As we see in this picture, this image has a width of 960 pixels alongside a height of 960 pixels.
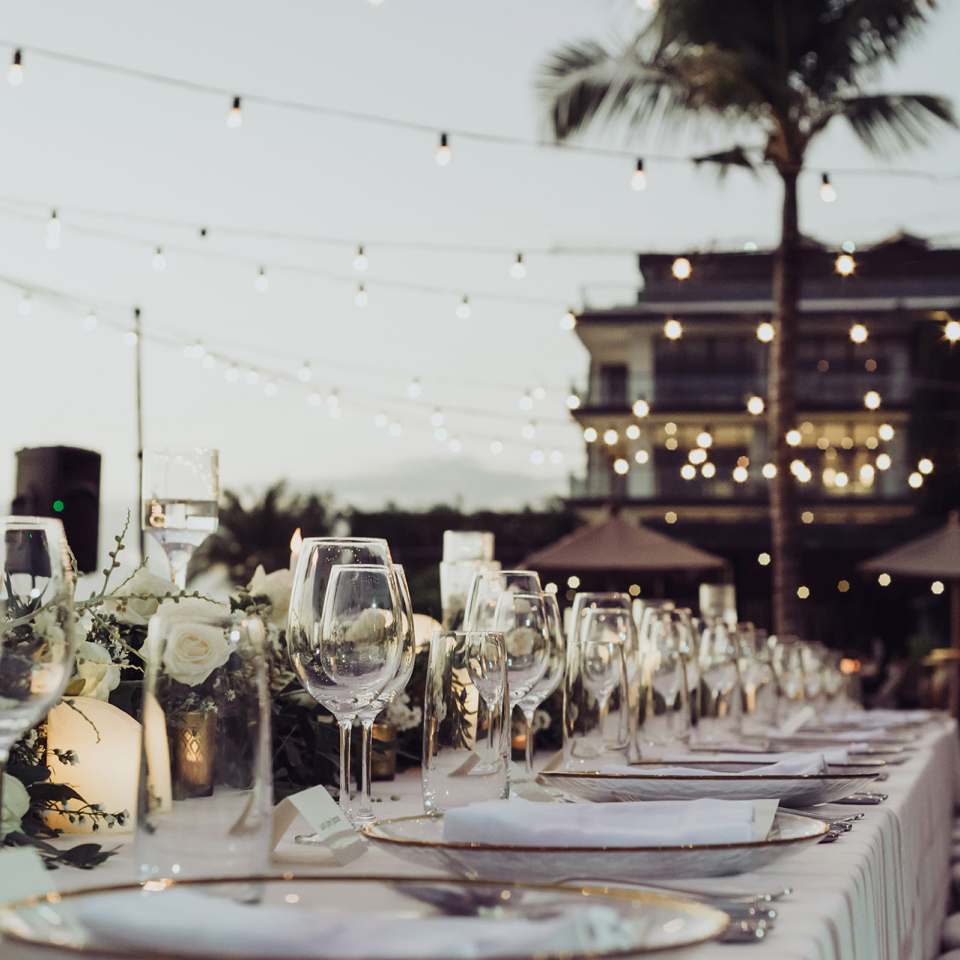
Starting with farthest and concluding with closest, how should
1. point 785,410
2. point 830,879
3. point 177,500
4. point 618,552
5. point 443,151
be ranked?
point 618,552
point 785,410
point 443,151
point 177,500
point 830,879

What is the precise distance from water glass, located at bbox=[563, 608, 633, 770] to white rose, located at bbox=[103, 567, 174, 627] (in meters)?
0.48

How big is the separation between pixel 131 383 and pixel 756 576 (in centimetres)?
1392

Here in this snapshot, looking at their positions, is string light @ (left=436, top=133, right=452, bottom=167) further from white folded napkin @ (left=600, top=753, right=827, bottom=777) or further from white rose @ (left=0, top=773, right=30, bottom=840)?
white rose @ (left=0, top=773, right=30, bottom=840)

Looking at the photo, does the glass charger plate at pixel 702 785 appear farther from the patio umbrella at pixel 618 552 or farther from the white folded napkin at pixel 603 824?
the patio umbrella at pixel 618 552

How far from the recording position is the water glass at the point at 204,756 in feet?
2.34

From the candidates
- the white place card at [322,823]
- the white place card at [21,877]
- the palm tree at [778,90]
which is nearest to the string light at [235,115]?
the palm tree at [778,90]

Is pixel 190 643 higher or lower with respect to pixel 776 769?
higher

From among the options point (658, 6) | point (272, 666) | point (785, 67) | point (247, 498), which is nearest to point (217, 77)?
point (658, 6)

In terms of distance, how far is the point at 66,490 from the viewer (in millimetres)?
4371

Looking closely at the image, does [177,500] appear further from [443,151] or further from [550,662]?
[443,151]

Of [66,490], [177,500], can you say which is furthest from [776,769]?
[66,490]

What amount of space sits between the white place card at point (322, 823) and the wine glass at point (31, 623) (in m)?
0.25

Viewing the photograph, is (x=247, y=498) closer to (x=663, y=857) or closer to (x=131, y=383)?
(x=131, y=383)

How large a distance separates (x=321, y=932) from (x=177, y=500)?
1.57 metres
